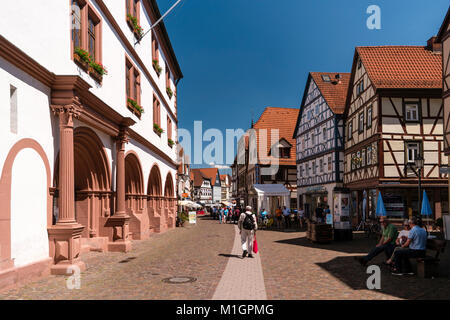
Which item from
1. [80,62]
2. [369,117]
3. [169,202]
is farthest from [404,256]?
[169,202]

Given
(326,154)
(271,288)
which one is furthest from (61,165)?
(326,154)

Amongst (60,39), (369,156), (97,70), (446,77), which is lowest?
(369,156)

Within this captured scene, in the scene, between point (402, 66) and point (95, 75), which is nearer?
point (95, 75)

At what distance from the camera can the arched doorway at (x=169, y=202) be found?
2902 cm

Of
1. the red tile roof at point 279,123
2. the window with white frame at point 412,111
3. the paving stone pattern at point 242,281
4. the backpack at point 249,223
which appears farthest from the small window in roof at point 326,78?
the paving stone pattern at point 242,281

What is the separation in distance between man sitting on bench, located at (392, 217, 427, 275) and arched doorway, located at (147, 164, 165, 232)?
15922mm

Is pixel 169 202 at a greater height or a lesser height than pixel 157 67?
lesser

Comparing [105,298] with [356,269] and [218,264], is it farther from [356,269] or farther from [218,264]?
[356,269]

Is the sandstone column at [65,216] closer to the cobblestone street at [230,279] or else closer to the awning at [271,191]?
the cobblestone street at [230,279]

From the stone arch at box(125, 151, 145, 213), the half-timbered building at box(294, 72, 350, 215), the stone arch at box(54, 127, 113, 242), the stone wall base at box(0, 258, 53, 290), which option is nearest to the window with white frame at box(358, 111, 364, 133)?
the half-timbered building at box(294, 72, 350, 215)

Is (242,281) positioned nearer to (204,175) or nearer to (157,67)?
(157,67)

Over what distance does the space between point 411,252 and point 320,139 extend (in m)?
25.3

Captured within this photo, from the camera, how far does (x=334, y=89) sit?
34500 mm

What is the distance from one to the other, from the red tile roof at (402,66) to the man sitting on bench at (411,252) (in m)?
16.6
